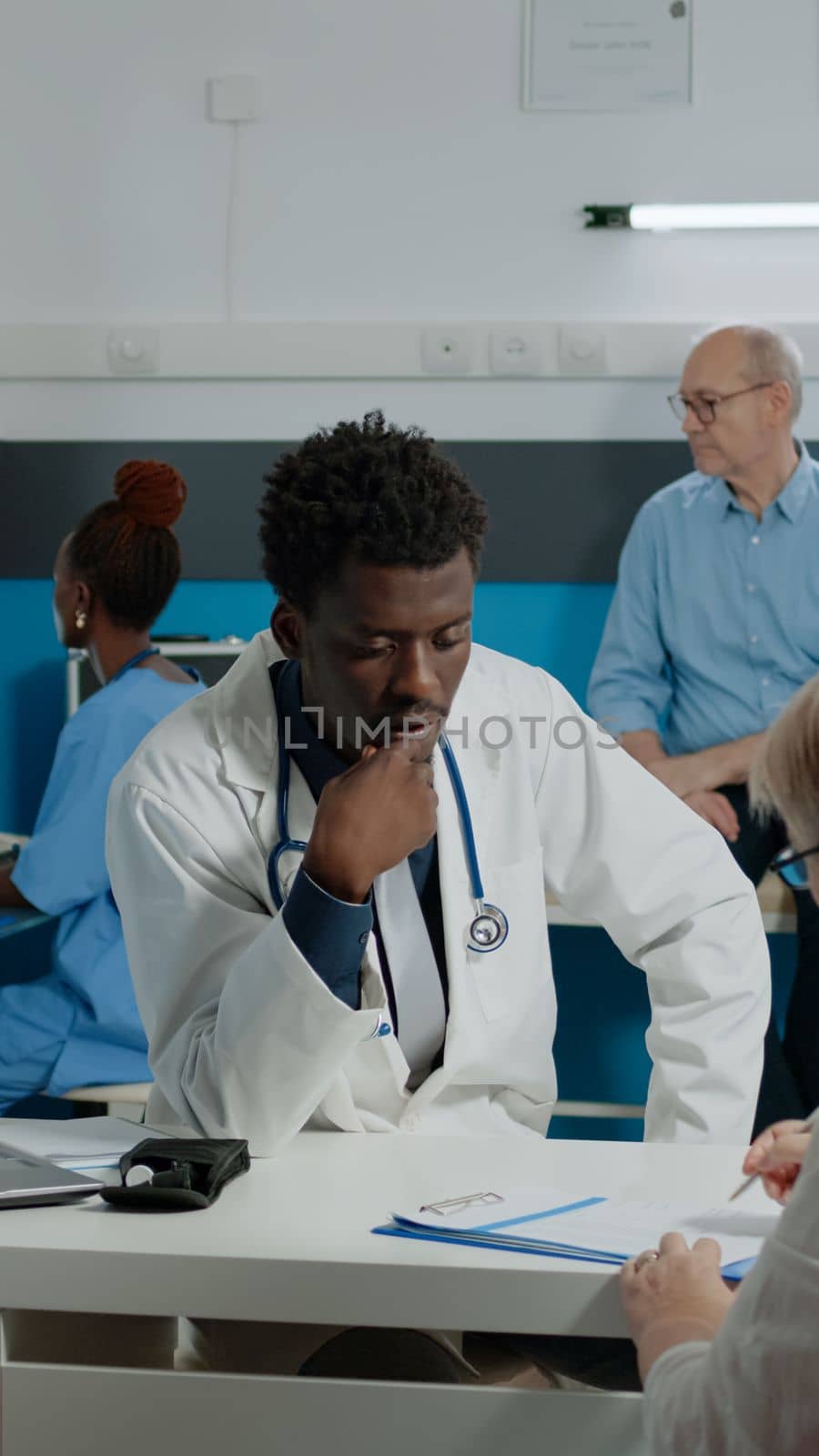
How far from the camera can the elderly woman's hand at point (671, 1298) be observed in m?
0.89

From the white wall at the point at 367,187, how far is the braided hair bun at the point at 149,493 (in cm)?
56

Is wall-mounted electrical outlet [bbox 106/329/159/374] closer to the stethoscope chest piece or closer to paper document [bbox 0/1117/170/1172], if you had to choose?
the stethoscope chest piece

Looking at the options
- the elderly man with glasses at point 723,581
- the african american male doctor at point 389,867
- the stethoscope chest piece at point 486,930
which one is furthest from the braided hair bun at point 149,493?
the stethoscope chest piece at point 486,930

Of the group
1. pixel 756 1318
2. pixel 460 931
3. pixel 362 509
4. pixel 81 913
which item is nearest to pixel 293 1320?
pixel 756 1318

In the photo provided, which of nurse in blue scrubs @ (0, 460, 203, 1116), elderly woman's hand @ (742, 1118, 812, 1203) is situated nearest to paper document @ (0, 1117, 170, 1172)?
elderly woman's hand @ (742, 1118, 812, 1203)

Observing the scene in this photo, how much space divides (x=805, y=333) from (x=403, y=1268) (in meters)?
2.79

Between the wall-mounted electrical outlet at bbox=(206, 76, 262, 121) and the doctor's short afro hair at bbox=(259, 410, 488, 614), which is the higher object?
the wall-mounted electrical outlet at bbox=(206, 76, 262, 121)

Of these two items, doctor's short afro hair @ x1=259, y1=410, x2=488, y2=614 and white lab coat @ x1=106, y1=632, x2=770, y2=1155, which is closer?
white lab coat @ x1=106, y1=632, x2=770, y2=1155

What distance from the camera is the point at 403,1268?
0.94m

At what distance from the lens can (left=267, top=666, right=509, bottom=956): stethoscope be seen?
4.60ft

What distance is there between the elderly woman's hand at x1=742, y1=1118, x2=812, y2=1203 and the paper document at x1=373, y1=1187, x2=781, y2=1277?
0.02 metres

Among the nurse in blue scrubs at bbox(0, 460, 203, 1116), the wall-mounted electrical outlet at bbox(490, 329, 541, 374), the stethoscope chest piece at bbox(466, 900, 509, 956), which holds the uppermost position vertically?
the wall-mounted electrical outlet at bbox(490, 329, 541, 374)

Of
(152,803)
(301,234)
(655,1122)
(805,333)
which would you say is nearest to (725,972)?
(655,1122)

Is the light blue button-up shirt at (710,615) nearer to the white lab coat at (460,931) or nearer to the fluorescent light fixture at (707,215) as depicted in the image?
the fluorescent light fixture at (707,215)
